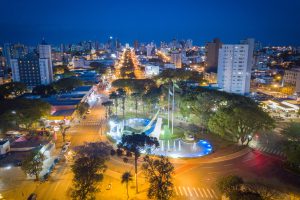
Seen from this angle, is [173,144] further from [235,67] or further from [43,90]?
[43,90]

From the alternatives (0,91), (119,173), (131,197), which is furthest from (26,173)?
(0,91)

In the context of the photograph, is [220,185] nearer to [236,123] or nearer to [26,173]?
[236,123]

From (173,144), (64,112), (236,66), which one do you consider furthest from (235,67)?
(64,112)

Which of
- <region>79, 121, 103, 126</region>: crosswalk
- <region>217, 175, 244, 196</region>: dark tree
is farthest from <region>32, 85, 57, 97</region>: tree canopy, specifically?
<region>217, 175, 244, 196</region>: dark tree

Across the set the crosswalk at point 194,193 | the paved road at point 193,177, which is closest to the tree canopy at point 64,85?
the paved road at point 193,177

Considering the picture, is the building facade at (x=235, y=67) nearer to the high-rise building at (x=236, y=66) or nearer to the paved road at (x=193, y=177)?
the high-rise building at (x=236, y=66)
